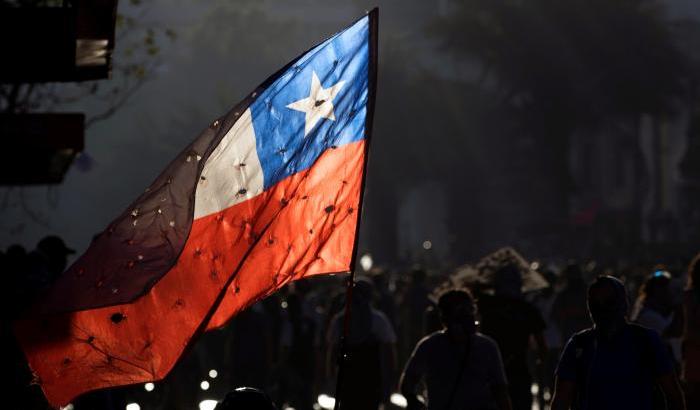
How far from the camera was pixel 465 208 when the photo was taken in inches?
2918

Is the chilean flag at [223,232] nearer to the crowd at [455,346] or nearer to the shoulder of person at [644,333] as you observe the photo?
the crowd at [455,346]

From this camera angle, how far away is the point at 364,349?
1232cm

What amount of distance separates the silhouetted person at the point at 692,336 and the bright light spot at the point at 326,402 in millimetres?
9254

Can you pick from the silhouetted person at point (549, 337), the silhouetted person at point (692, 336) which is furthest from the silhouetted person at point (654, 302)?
the silhouetted person at point (549, 337)

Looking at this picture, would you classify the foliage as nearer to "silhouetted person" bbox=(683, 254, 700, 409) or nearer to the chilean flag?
"silhouetted person" bbox=(683, 254, 700, 409)

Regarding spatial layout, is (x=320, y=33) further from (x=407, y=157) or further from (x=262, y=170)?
(x=262, y=170)

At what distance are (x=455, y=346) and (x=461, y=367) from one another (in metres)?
0.13

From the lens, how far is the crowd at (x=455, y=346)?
731 cm

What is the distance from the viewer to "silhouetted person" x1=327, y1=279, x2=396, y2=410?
12.2 metres

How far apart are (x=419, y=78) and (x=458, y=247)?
25.8 ft

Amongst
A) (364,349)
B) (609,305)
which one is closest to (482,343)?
(609,305)

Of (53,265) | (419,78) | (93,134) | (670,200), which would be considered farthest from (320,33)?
(53,265)

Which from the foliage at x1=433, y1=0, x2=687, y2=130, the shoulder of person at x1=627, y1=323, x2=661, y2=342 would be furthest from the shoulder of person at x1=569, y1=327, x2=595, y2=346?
the foliage at x1=433, y1=0, x2=687, y2=130

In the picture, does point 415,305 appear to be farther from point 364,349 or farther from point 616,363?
point 616,363
